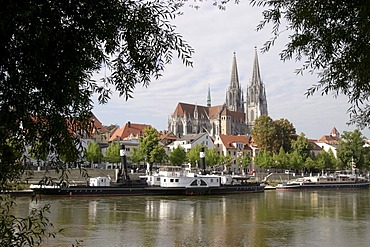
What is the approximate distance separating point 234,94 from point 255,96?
19.1ft

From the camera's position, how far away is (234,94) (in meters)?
118

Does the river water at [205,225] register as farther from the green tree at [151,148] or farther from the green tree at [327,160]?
the green tree at [327,160]

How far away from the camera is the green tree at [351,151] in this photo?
73.8 m

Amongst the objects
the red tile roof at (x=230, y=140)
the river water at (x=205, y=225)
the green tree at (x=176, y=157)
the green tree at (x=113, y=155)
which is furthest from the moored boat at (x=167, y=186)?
the red tile roof at (x=230, y=140)

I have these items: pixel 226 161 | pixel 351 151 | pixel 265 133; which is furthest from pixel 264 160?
pixel 351 151

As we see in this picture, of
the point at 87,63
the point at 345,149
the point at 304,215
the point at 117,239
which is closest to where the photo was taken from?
the point at 87,63

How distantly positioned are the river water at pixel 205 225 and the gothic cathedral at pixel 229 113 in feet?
222

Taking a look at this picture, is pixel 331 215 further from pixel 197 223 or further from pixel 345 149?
pixel 345 149

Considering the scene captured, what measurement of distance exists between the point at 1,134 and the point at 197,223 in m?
18.7

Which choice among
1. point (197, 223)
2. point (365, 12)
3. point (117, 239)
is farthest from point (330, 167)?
point (365, 12)

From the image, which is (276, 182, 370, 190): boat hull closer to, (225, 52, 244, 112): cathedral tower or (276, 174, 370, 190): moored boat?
(276, 174, 370, 190): moored boat

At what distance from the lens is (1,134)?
3.41 metres

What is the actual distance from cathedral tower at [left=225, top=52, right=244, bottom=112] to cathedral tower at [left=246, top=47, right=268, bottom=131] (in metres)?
2.61

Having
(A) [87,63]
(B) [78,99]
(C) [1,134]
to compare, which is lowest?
(C) [1,134]
